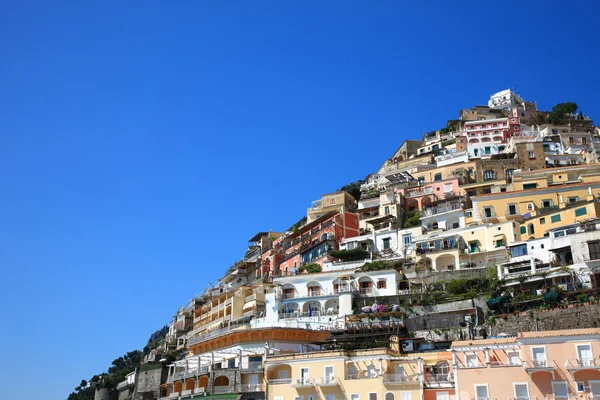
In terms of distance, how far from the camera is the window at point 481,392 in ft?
120

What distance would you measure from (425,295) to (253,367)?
53.7 feet

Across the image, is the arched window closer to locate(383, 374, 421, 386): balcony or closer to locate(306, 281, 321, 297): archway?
locate(383, 374, 421, 386): balcony

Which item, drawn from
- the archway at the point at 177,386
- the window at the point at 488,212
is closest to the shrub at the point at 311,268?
the archway at the point at 177,386

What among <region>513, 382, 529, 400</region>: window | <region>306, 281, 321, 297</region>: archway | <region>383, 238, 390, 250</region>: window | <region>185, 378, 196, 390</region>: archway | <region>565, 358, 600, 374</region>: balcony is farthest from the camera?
<region>383, 238, 390, 250</region>: window

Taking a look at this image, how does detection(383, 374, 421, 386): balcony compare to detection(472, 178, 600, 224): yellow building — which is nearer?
detection(383, 374, 421, 386): balcony

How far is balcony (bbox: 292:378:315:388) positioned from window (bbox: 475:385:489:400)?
10893 mm

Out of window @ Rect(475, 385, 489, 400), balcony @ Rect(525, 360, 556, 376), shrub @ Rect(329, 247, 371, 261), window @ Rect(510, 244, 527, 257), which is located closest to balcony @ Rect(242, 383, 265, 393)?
window @ Rect(475, 385, 489, 400)

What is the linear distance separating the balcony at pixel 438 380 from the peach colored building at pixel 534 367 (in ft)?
3.34

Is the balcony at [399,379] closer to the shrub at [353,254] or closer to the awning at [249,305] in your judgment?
the awning at [249,305]

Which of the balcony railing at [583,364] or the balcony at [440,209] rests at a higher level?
the balcony at [440,209]

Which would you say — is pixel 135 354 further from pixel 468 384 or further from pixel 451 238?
pixel 468 384

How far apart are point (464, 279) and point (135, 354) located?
8124 cm

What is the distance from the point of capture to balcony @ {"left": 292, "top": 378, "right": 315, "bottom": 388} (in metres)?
42.3

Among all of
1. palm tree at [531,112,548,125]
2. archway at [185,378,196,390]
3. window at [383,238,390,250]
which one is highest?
palm tree at [531,112,548,125]
